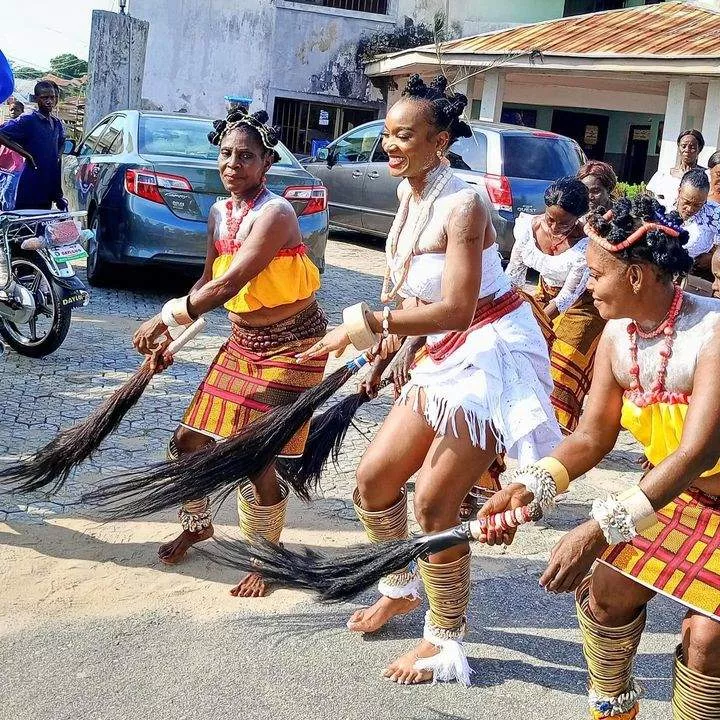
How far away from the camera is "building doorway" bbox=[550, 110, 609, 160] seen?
20.7 m

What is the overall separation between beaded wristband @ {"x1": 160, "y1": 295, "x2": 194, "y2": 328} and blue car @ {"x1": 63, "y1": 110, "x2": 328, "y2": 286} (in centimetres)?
467

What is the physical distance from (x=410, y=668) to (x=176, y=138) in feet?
21.1

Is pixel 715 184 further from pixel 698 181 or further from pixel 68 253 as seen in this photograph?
pixel 68 253

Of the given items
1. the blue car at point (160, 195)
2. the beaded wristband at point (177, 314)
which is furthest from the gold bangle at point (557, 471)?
the blue car at point (160, 195)

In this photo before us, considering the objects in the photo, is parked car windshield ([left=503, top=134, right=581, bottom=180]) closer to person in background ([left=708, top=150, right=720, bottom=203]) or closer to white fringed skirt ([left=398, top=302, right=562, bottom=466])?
person in background ([left=708, top=150, right=720, bottom=203])

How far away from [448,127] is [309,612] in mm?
1793

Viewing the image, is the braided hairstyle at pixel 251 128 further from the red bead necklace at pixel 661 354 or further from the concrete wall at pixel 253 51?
the concrete wall at pixel 253 51

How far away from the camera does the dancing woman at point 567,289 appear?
4.94m

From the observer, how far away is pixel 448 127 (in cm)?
322

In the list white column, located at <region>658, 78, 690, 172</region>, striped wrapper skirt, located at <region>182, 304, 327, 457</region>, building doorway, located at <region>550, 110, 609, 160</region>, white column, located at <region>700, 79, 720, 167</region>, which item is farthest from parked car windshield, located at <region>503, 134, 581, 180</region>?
building doorway, located at <region>550, 110, 609, 160</region>

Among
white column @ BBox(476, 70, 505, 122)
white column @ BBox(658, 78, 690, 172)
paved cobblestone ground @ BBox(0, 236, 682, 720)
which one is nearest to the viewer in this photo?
paved cobblestone ground @ BBox(0, 236, 682, 720)

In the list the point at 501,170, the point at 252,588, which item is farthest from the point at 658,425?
the point at 501,170

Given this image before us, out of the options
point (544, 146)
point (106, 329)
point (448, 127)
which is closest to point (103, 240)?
point (106, 329)

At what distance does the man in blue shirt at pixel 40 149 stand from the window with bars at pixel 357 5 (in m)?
12.7
